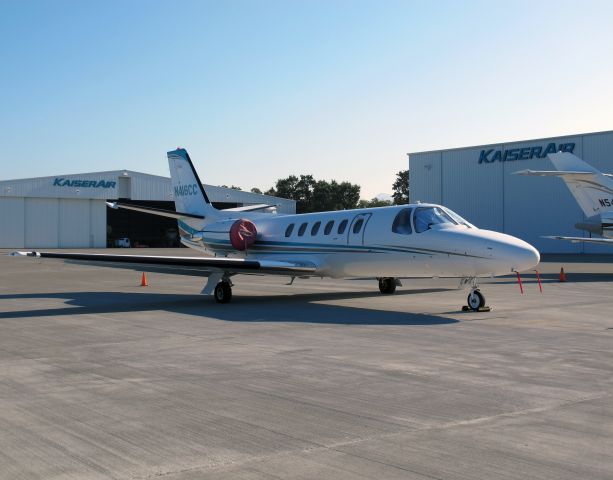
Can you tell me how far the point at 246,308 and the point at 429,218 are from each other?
4.78 m

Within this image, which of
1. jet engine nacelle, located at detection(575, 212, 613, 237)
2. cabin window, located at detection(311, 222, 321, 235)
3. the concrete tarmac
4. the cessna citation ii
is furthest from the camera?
jet engine nacelle, located at detection(575, 212, 613, 237)

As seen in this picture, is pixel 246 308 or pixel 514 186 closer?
pixel 246 308

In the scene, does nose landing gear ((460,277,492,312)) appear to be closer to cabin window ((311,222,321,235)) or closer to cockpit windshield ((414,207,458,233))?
cockpit windshield ((414,207,458,233))

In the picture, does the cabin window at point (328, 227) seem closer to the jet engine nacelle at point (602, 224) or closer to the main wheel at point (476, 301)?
the main wheel at point (476, 301)

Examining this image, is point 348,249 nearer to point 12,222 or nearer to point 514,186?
point 514,186

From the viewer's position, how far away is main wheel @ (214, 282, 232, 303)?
18.2 m

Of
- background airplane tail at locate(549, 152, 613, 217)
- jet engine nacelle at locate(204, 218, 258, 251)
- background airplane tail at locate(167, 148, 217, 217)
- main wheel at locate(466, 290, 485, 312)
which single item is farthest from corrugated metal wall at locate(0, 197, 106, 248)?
main wheel at locate(466, 290, 485, 312)

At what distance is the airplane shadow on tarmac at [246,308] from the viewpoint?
557 inches

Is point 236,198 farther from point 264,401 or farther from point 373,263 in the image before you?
point 264,401

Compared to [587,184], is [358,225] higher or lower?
lower

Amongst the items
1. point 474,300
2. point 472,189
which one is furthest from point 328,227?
point 472,189

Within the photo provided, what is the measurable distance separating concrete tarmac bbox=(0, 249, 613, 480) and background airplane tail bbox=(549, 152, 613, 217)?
18107mm

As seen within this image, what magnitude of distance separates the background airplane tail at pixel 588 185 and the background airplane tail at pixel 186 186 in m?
16.4

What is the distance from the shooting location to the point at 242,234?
20828mm
